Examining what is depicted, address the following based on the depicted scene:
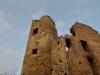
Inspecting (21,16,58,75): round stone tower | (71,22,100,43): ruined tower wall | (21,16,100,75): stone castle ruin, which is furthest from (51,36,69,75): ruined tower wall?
(71,22,100,43): ruined tower wall

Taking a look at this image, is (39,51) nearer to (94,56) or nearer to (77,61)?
(77,61)

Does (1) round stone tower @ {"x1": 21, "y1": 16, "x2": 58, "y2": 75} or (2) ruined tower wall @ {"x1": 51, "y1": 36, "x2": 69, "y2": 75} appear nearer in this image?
(2) ruined tower wall @ {"x1": 51, "y1": 36, "x2": 69, "y2": 75}

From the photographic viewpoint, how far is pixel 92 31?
19094 millimetres

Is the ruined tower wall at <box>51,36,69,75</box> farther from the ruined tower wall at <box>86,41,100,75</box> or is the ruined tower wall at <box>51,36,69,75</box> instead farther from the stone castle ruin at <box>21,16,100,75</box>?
the ruined tower wall at <box>86,41,100,75</box>

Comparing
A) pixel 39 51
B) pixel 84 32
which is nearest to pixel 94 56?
pixel 84 32

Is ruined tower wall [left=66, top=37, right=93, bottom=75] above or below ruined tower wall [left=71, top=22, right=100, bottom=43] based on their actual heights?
below

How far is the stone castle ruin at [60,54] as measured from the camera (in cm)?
1238

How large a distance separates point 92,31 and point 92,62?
18.5ft

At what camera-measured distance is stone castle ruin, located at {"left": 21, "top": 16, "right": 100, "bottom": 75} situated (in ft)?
40.6

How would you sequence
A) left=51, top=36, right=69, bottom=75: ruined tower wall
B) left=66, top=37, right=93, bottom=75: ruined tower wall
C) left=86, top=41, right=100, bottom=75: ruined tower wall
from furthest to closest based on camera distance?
left=86, top=41, right=100, bottom=75: ruined tower wall, left=66, top=37, right=93, bottom=75: ruined tower wall, left=51, top=36, right=69, bottom=75: ruined tower wall

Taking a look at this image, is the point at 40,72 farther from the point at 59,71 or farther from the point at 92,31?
the point at 92,31

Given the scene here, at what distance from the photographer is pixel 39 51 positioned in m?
14.4

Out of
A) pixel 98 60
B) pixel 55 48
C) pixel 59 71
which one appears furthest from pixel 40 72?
pixel 98 60

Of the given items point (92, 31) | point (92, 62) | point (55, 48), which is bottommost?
point (92, 62)
